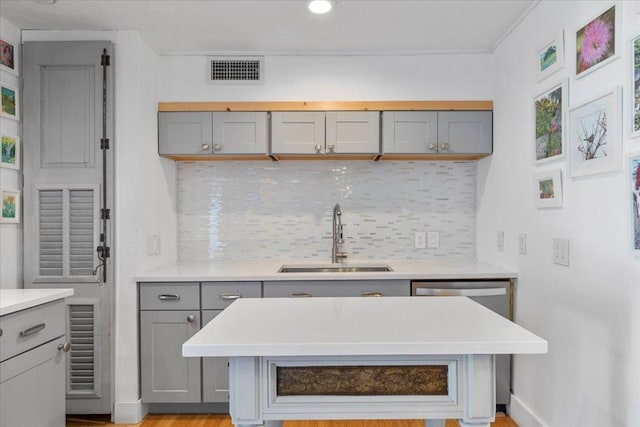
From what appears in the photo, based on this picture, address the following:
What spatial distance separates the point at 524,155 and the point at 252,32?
6.18ft

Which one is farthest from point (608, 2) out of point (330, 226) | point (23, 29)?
point (23, 29)

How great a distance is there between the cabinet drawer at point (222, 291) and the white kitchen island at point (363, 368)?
122cm

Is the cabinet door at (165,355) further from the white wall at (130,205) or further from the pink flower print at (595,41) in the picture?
the pink flower print at (595,41)

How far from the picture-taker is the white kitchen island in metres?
1.14

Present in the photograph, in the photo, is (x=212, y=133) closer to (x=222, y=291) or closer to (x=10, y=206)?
(x=222, y=291)

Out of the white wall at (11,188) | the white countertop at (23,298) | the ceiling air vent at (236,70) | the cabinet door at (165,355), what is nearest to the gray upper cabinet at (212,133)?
the ceiling air vent at (236,70)

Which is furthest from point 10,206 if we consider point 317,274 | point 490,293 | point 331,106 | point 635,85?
point 635,85

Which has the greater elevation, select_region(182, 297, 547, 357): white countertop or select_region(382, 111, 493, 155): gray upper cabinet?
select_region(382, 111, 493, 155): gray upper cabinet

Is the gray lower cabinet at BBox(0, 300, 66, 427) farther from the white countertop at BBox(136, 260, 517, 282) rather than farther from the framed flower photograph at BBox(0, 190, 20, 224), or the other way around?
the framed flower photograph at BBox(0, 190, 20, 224)

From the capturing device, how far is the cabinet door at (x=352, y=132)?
113 inches

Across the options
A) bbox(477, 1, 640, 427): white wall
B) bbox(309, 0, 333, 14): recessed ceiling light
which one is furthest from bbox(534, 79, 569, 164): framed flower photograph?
bbox(309, 0, 333, 14): recessed ceiling light

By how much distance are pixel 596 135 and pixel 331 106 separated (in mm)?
1694

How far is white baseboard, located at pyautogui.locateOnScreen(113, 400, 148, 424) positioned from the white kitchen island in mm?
1660

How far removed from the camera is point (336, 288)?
256 centimetres
